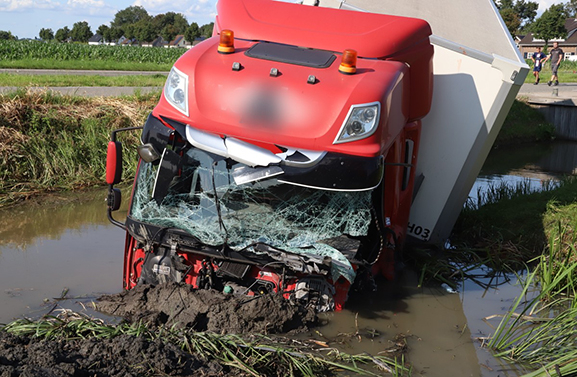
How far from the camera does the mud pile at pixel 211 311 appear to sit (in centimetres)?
500

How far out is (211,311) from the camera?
505 centimetres

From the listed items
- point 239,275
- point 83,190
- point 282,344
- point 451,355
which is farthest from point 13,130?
A: point 451,355

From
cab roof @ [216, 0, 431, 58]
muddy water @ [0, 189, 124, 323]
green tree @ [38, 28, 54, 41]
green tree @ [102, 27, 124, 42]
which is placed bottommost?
green tree @ [38, 28, 54, 41]

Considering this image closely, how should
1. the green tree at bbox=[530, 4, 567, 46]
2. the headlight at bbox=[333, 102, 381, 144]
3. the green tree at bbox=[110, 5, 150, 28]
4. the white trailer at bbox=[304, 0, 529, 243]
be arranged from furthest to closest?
the green tree at bbox=[110, 5, 150, 28] < the green tree at bbox=[530, 4, 567, 46] < the white trailer at bbox=[304, 0, 529, 243] < the headlight at bbox=[333, 102, 381, 144]

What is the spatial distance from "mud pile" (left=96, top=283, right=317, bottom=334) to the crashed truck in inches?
5.9

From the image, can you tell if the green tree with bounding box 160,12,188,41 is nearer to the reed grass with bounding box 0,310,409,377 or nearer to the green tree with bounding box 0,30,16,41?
the green tree with bounding box 0,30,16,41

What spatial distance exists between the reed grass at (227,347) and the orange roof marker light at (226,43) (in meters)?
2.29

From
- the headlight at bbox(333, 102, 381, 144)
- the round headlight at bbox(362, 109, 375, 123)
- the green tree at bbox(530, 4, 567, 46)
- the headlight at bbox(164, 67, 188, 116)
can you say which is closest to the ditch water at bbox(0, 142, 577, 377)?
the headlight at bbox(333, 102, 381, 144)

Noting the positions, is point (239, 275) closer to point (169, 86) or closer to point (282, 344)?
point (282, 344)

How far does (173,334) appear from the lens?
453 cm

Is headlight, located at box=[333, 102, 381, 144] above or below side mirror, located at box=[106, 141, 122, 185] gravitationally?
above

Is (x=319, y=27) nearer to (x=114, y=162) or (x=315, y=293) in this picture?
(x=114, y=162)

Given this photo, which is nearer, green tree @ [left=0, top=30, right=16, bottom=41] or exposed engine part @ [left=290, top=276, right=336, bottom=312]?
exposed engine part @ [left=290, top=276, right=336, bottom=312]

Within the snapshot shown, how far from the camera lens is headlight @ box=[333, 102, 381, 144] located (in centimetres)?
482
